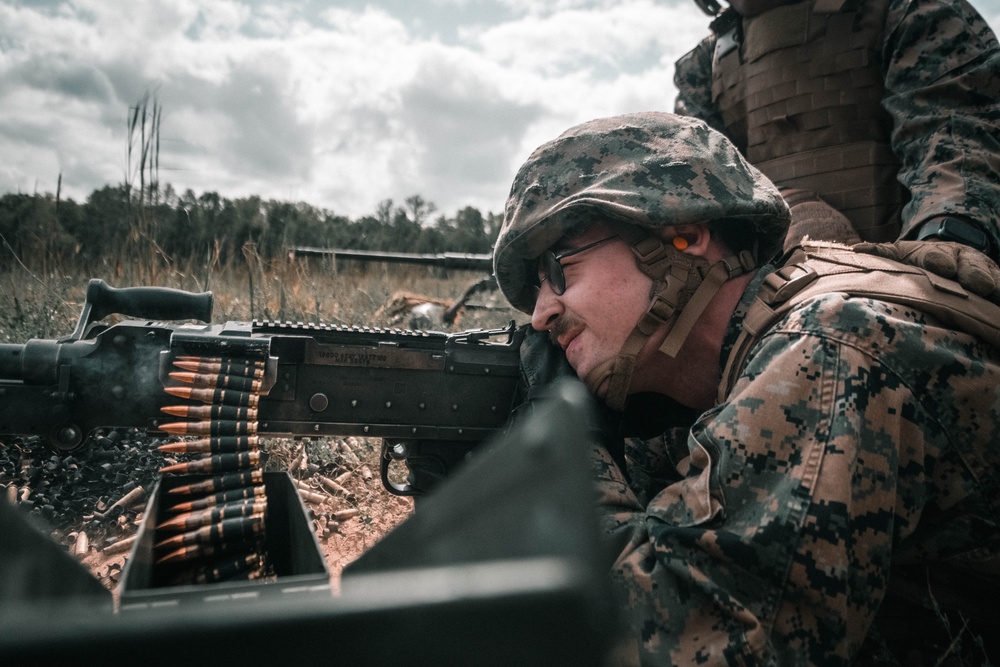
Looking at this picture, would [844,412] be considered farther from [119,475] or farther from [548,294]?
[119,475]

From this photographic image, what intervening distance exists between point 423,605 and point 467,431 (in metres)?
2.41

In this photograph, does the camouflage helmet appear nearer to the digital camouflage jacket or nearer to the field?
the digital camouflage jacket

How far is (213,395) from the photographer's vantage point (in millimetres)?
2404

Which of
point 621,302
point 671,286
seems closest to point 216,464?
point 621,302

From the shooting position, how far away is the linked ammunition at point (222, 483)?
1.72m

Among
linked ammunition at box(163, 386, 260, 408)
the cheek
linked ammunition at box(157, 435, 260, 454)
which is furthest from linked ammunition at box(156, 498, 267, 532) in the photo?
the cheek

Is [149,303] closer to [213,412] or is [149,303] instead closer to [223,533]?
[213,412]

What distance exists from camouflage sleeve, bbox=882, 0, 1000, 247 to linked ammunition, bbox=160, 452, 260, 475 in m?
2.89

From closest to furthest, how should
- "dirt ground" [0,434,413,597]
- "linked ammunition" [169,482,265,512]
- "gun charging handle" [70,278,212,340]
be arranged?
1. "linked ammunition" [169,482,265,512]
2. "gun charging handle" [70,278,212,340]
3. "dirt ground" [0,434,413,597]

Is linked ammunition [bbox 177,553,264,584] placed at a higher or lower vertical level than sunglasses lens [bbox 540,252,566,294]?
lower

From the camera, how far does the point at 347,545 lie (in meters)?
3.56

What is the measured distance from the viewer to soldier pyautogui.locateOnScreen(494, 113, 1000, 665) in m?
1.52

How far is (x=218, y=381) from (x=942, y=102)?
11.8 ft

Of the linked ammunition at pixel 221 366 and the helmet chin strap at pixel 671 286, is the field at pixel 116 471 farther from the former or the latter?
the helmet chin strap at pixel 671 286
